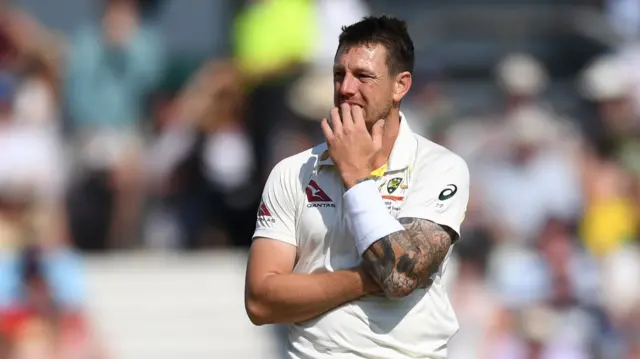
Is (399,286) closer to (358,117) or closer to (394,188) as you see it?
(394,188)

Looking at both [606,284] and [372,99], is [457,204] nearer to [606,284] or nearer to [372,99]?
[372,99]

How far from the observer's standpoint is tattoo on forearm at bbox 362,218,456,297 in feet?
13.9

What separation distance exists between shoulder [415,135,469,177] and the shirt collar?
0.09ft

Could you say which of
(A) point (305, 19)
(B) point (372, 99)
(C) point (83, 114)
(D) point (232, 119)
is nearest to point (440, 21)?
(A) point (305, 19)

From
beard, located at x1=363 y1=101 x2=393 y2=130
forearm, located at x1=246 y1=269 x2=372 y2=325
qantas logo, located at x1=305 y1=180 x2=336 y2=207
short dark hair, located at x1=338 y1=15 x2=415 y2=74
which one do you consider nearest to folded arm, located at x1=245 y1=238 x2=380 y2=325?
forearm, located at x1=246 y1=269 x2=372 y2=325

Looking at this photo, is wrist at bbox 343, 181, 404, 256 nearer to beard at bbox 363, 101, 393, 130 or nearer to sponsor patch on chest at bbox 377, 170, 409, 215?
sponsor patch on chest at bbox 377, 170, 409, 215

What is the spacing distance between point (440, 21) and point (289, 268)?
8.04 metres

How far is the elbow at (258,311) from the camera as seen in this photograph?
443 cm

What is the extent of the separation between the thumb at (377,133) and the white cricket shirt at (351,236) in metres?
0.14

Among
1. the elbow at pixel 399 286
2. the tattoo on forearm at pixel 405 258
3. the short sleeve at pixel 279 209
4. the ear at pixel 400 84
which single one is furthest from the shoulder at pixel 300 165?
the elbow at pixel 399 286

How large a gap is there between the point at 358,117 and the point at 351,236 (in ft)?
1.35

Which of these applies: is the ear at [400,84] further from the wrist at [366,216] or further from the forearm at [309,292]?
the forearm at [309,292]

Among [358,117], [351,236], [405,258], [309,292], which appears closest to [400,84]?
[358,117]

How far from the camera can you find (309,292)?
4.36 meters
